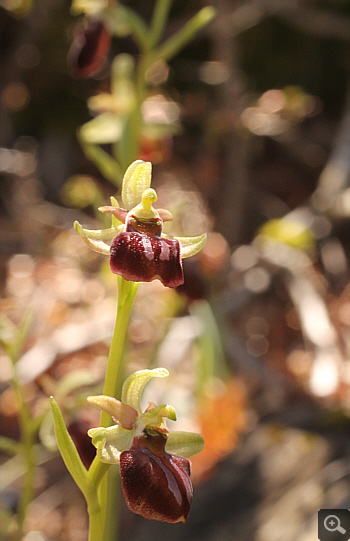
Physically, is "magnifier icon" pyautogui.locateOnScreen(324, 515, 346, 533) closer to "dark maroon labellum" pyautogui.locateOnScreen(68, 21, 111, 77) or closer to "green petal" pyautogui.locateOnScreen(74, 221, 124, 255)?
"green petal" pyautogui.locateOnScreen(74, 221, 124, 255)

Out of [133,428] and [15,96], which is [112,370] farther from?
[15,96]

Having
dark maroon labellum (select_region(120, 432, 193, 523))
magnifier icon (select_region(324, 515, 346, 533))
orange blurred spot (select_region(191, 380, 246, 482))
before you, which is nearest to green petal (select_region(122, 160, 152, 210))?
dark maroon labellum (select_region(120, 432, 193, 523))

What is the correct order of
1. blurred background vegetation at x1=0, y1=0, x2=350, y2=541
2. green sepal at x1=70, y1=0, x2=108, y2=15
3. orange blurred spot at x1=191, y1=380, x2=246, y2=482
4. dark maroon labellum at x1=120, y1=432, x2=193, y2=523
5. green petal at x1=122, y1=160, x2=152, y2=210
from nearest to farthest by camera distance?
dark maroon labellum at x1=120, y1=432, x2=193, y2=523
green petal at x1=122, y1=160, x2=152, y2=210
green sepal at x1=70, y1=0, x2=108, y2=15
blurred background vegetation at x1=0, y1=0, x2=350, y2=541
orange blurred spot at x1=191, y1=380, x2=246, y2=482

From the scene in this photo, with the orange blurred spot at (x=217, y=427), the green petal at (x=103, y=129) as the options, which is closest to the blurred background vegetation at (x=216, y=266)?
the orange blurred spot at (x=217, y=427)

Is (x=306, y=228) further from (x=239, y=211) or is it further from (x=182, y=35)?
(x=182, y=35)

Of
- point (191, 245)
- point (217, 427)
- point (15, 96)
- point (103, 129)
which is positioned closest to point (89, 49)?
point (103, 129)

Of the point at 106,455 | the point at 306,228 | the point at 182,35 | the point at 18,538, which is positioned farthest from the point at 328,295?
the point at 106,455
